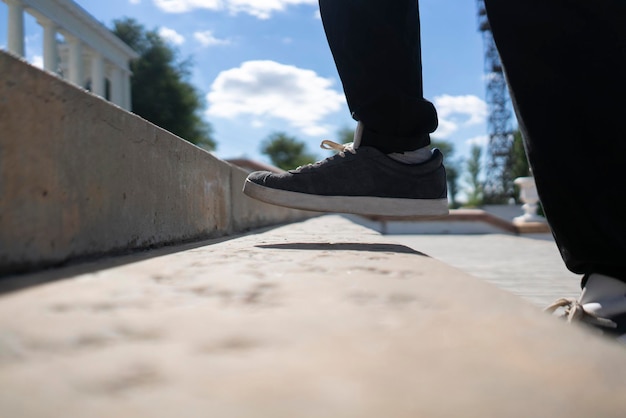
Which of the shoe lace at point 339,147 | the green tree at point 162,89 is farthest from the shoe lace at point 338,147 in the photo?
the green tree at point 162,89

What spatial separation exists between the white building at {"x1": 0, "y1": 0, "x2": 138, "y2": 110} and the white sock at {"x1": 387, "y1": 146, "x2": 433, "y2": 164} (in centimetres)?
1045

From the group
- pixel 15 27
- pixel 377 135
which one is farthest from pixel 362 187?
pixel 15 27

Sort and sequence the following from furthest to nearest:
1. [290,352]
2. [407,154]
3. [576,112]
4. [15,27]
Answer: [15,27] → [407,154] → [576,112] → [290,352]

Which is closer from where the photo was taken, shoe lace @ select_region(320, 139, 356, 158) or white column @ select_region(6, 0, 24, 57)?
shoe lace @ select_region(320, 139, 356, 158)

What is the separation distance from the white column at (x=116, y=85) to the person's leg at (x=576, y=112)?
1850cm

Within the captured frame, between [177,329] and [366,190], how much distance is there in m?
1.09

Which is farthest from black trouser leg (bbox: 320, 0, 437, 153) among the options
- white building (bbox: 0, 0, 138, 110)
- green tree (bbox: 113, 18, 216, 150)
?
green tree (bbox: 113, 18, 216, 150)

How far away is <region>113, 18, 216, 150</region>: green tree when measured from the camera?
22.9 metres

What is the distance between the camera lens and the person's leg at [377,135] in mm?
1451

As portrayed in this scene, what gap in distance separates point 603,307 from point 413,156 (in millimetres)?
763

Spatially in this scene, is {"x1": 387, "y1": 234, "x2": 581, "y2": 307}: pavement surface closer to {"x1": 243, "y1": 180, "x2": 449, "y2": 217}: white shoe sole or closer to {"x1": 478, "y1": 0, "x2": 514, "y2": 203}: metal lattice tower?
{"x1": 243, "y1": 180, "x2": 449, "y2": 217}: white shoe sole

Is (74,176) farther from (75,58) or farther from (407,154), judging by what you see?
(75,58)

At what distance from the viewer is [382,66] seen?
146cm

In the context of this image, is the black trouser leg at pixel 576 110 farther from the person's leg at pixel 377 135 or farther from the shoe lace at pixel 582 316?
the person's leg at pixel 377 135
